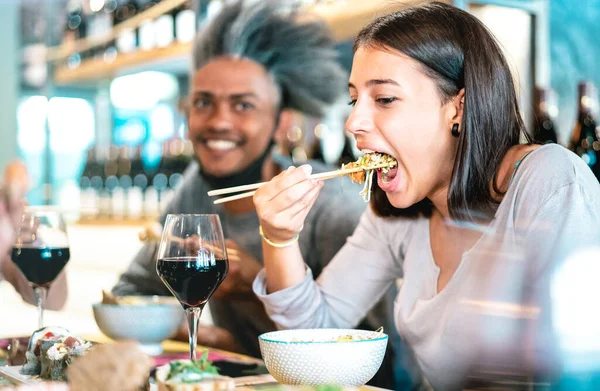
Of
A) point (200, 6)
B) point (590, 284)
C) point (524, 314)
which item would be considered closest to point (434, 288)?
point (524, 314)

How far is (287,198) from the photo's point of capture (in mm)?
1253

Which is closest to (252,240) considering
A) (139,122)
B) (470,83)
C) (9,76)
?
(470,83)

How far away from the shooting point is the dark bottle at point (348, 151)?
214 centimetres

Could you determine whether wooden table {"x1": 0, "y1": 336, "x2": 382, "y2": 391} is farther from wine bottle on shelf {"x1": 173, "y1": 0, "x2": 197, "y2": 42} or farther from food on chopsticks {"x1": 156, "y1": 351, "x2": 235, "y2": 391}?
wine bottle on shelf {"x1": 173, "y1": 0, "x2": 197, "y2": 42}

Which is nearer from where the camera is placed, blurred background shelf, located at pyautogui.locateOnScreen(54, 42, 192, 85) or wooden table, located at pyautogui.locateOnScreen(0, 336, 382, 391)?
wooden table, located at pyautogui.locateOnScreen(0, 336, 382, 391)

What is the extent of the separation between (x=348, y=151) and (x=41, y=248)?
3.55 ft

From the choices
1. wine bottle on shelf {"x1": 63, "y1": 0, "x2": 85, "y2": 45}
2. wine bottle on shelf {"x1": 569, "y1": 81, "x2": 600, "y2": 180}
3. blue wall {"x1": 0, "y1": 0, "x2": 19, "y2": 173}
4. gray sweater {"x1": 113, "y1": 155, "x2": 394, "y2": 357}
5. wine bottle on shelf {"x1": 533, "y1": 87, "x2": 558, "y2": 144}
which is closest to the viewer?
wine bottle on shelf {"x1": 569, "y1": 81, "x2": 600, "y2": 180}

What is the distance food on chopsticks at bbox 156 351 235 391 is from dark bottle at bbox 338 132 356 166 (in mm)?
1431

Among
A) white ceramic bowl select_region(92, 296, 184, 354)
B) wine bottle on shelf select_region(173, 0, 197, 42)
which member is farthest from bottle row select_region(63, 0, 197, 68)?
white ceramic bowl select_region(92, 296, 184, 354)

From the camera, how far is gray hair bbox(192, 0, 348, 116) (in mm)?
2188

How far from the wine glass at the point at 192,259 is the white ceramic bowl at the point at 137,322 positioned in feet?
1.11

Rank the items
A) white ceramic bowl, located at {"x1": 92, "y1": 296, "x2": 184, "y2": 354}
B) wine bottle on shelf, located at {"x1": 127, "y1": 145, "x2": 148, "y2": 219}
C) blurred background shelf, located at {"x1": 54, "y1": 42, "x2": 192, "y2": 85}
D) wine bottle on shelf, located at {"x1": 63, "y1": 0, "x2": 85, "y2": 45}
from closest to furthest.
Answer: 1. white ceramic bowl, located at {"x1": 92, "y1": 296, "x2": 184, "y2": 354}
2. blurred background shelf, located at {"x1": 54, "y1": 42, "x2": 192, "y2": 85}
3. wine bottle on shelf, located at {"x1": 127, "y1": 145, "x2": 148, "y2": 219}
4. wine bottle on shelf, located at {"x1": 63, "y1": 0, "x2": 85, "y2": 45}

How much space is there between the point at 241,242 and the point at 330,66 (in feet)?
1.81

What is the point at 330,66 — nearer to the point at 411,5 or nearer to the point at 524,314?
the point at 411,5
